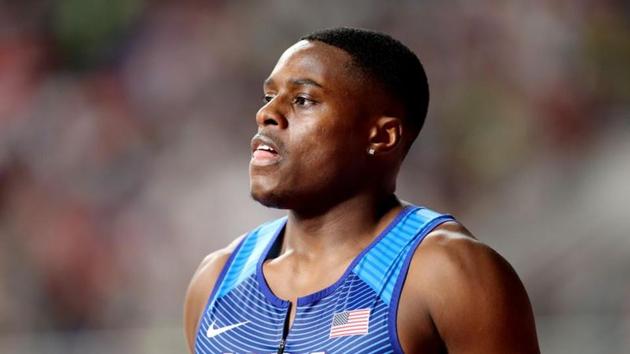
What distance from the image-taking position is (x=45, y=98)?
758 cm

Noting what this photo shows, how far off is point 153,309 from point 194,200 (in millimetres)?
902

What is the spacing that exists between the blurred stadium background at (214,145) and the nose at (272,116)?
3.91 metres

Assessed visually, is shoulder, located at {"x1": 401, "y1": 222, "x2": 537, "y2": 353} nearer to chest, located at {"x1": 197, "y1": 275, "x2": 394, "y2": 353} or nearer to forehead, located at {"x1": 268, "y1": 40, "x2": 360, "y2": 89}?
chest, located at {"x1": 197, "y1": 275, "x2": 394, "y2": 353}

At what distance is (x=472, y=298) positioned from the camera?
8.21ft

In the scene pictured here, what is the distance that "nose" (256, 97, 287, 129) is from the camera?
2.82 metres

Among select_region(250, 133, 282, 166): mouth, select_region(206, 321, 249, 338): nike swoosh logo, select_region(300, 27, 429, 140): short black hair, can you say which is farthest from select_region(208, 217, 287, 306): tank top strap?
select_region(300, 27, 429, 140): short black hair

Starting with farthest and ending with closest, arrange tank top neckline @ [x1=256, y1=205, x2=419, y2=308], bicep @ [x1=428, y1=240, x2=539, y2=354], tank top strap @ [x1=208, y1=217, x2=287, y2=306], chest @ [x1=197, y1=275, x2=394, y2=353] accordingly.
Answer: tank top strap @ [x1=208, y1=217, x2=287, y2=306] → tank top neckline @ [x1=256, y1=205, x2=419, y2=308] → chest @ [x1=197, y1=275, x2=394, y2=353] → bicep @ [x1=428, y1=240, x2=539, y2=354]

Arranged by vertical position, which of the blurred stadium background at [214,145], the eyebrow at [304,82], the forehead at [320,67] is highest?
the forehead at [320,67]

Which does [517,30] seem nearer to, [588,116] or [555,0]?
[555,0]

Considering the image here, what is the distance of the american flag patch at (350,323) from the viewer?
2605 millimetres

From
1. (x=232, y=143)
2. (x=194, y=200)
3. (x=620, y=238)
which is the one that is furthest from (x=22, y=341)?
(x=620, y=238)

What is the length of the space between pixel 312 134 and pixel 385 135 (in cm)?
25

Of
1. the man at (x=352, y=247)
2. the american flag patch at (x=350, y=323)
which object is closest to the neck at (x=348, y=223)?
the man at (x=352, y=247)

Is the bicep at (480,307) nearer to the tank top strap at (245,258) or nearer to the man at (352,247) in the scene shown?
the man at (352,247)
